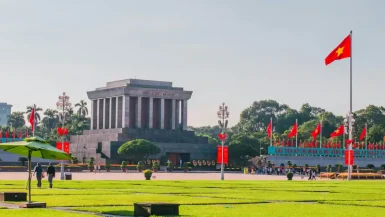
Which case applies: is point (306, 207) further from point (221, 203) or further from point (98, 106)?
point (98, 106)

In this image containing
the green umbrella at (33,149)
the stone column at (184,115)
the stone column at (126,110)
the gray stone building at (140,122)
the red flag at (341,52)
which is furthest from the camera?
the stone column at (184,115)

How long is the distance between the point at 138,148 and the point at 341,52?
67484 mm

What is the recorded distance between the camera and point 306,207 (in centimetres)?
3138

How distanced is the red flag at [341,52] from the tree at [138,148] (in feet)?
220

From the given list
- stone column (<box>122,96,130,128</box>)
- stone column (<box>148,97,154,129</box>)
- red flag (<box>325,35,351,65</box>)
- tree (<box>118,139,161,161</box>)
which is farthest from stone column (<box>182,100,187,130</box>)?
red flag (<box>325,35,351,65</box>)

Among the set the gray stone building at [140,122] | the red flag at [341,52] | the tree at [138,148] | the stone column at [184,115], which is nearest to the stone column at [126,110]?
the gray stone building at [140,122]

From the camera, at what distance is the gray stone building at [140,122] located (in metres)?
143

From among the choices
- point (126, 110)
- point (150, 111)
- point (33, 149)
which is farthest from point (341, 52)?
point (150, 111)

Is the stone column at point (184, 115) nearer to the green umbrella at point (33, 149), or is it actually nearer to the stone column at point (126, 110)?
the stone column at point (126, 110)

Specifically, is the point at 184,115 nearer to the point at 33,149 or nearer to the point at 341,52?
the point at 341,52

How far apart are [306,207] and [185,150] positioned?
11260 cm

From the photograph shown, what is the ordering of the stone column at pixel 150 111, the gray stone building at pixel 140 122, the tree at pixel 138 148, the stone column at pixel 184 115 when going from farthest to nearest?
1. the stone column at pixel 184 115
2. the stone column at pixel 150 111
3. the gray stone building at pixel 140 122
4. the tree at pixel 138 148

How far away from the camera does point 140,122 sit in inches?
6186

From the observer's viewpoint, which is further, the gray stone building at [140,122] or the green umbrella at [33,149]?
the gray stone building at [140,122]
